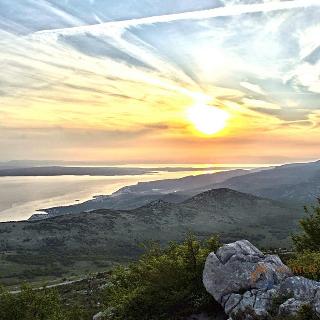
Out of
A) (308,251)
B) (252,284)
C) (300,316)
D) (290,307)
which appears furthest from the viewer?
(308,251)

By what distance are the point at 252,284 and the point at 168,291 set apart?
4536 millimetres

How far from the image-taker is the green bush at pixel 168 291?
1962 centimetres

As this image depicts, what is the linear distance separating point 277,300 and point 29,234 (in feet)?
490

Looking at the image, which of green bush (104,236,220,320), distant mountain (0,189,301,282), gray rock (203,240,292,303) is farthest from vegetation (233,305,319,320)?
distant mountain (0,189,301,282)

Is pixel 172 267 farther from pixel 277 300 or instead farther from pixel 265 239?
pixel 265 239

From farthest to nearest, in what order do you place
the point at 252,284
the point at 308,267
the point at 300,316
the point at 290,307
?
the point at 308,267 → the point at 252,284 → the point at 290,307 → the point at 300,316

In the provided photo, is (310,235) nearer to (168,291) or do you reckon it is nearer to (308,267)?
(308,267)

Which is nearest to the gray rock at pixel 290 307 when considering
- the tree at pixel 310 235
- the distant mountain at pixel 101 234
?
the tree at pixel 310 235

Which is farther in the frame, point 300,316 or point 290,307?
point 290,307

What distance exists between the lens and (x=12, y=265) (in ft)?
376

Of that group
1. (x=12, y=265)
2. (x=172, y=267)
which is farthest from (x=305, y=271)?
(x=12, y=265)

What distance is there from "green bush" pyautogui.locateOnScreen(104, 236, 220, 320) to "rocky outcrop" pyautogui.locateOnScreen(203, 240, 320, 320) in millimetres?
1614

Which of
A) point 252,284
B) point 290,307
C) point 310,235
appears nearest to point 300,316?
point 290,307

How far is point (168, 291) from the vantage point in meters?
20.1
